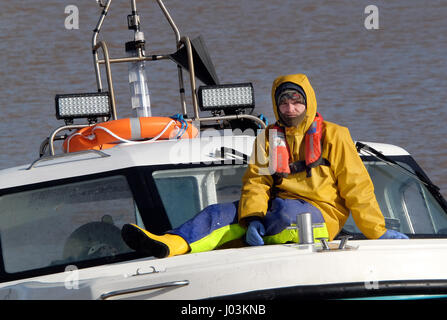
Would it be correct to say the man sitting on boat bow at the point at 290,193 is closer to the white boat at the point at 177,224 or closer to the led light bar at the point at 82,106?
the white boat at the point at 177,224

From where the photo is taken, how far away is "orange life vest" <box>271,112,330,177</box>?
14.8 feet

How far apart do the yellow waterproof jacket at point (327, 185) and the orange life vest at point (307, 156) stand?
0.07 feet

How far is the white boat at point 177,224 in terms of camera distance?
3705 millimetres

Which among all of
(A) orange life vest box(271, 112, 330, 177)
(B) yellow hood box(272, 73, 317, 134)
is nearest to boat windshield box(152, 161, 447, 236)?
(A) orange life vest box(271, 112, 330, 177)

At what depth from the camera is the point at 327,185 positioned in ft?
14.7

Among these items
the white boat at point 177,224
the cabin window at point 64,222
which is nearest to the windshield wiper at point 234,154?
the white boat at point 177,224

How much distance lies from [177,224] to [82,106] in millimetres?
1552

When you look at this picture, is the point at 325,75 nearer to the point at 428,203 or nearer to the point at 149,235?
the point at 428,203

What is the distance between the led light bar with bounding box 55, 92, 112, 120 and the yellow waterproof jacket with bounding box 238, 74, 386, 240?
1710 millimetres
